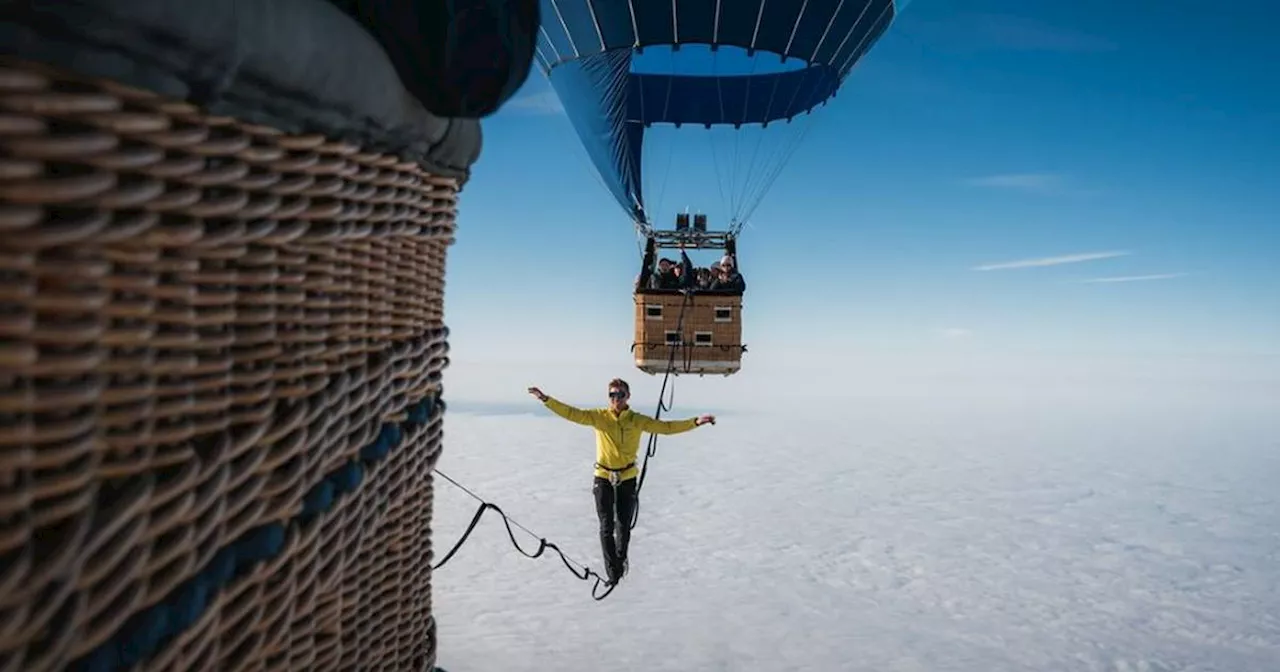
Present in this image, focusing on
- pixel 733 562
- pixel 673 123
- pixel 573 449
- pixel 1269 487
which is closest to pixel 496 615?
pixel 733 562

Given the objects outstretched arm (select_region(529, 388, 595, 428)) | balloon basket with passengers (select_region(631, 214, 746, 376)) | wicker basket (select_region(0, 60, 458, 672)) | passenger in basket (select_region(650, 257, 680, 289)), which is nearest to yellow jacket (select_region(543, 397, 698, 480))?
outstretched arm (select_region(529, 388, 595, 428))

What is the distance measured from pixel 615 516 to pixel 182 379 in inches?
300

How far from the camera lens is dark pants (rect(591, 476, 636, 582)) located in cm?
811

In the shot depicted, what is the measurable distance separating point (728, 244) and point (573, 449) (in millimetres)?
105118

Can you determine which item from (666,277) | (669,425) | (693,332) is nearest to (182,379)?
(669,425)

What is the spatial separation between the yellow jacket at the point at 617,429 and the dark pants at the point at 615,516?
0.62 feet

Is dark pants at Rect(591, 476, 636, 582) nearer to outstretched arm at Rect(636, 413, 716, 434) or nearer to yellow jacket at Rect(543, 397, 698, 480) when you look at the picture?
yellow jacket at Rect(543, 397, 698, 480)

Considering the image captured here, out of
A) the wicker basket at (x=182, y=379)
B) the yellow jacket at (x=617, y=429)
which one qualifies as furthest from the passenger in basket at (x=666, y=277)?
the wicker basket at (x=182, y=379)

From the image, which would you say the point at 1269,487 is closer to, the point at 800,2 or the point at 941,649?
the point at 941,649

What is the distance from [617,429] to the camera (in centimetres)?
774

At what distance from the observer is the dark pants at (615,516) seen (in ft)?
26.6

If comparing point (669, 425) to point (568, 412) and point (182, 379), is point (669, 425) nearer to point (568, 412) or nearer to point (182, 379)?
point (568, 412)

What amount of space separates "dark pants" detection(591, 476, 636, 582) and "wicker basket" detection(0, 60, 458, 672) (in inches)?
270

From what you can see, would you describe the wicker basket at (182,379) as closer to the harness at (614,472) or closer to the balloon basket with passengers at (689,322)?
the harness at (614,472)
